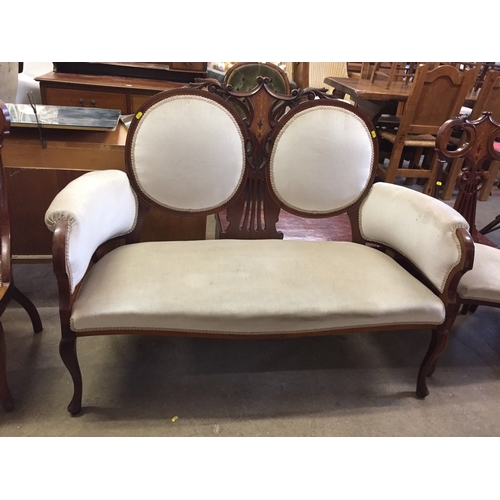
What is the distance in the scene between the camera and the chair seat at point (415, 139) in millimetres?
3012

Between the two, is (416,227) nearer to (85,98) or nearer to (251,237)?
(251,237)

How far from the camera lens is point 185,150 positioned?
1.41m

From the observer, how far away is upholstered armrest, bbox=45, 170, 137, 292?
42.4 inches

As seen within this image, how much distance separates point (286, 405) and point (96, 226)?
0.89m

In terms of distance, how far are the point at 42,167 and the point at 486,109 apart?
3.17 meters

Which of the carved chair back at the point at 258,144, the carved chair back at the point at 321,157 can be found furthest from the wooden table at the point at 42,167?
the carved chair back at the point at 321,157

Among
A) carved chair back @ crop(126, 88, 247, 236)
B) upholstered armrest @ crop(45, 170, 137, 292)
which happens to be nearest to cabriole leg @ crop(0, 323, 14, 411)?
upholstered armrest @ crop(45, 170, 137, 292)

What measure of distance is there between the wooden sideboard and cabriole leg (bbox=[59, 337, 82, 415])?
209 cm

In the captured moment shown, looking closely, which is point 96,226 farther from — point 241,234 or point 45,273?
point 45,273

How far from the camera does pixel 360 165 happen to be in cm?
154

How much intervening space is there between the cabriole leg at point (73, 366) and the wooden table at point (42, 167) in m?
0.73

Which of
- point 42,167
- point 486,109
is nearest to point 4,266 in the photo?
point 42,167

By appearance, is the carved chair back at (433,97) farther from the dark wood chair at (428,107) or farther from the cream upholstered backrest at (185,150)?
the cream upholstered backrest at (185,150)

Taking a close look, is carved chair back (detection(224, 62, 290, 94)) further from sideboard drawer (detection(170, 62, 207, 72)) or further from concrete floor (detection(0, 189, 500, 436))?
concrete floor (detection(0, 189, 500, 436))
